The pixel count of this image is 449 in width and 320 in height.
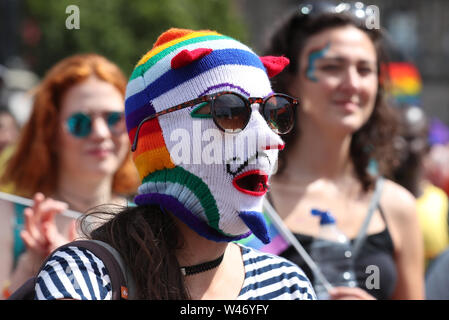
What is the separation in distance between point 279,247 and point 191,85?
1008mm

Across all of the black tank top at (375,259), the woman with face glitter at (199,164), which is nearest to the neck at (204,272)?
the woman with face glitter at (199,164)

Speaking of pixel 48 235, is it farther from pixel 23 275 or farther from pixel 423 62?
pixel 423 62

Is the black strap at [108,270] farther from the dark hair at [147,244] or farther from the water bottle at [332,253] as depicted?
the water bottle at [332,253]

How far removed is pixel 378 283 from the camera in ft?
8.63

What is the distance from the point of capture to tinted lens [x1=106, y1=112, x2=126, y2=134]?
3229 millimetres

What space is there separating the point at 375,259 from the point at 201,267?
1.11m

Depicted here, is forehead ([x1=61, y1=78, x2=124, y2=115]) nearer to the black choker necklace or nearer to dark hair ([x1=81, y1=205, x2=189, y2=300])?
dark hair ([x1=81, y1=205, x2=189, y2=300])

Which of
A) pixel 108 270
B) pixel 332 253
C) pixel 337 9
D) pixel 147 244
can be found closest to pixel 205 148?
pixel 147 244

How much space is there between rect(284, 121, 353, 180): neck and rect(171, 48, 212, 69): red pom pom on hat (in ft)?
4.07

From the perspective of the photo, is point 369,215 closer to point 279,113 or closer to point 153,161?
point 279,113

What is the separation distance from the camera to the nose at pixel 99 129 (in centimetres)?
318

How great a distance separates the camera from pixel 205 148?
66.7 inches

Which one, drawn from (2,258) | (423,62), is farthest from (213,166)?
(423,62)

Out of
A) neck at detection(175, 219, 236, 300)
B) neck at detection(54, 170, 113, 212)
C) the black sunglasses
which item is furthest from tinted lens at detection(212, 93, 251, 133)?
neck at detection(54, 170, 113, 212)
